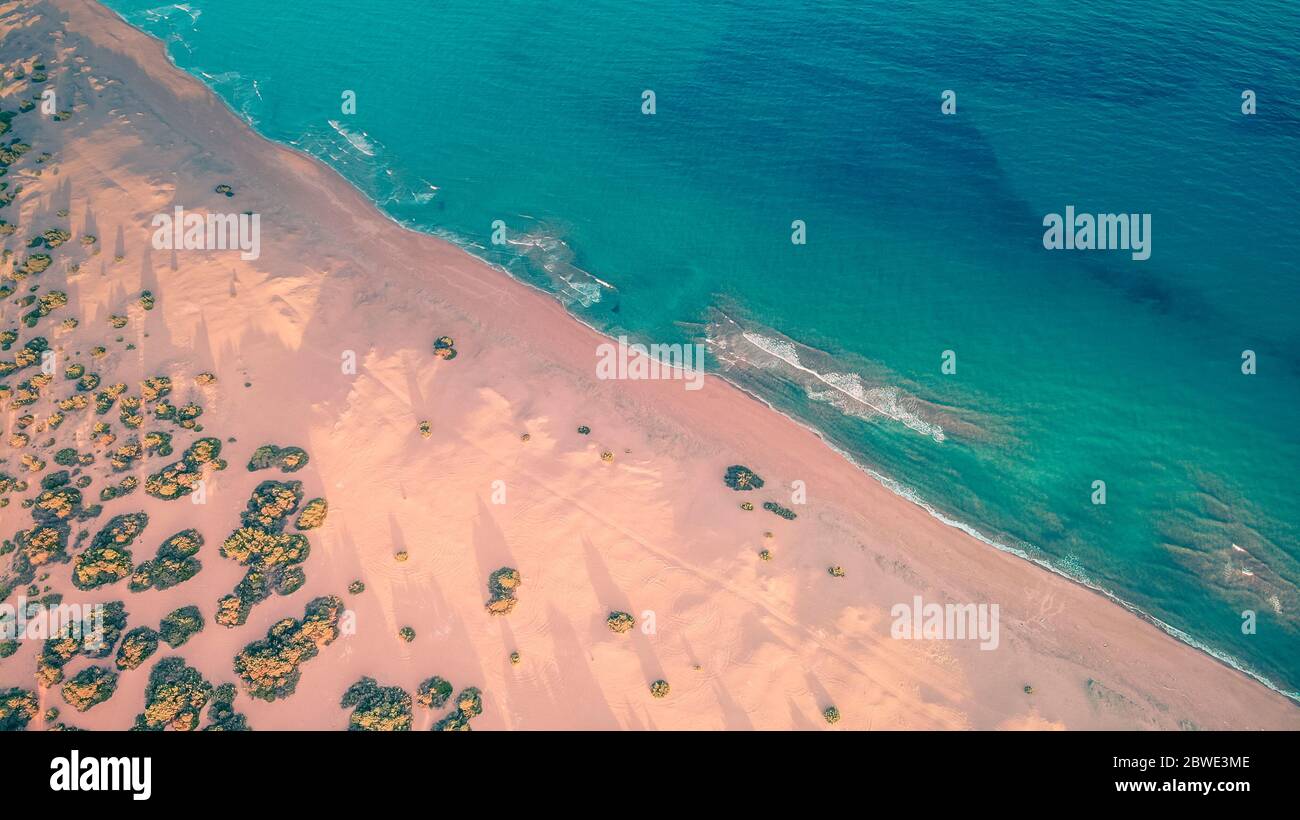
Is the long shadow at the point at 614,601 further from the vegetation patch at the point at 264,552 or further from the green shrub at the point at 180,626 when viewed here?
the green shrub at the point at 180,626

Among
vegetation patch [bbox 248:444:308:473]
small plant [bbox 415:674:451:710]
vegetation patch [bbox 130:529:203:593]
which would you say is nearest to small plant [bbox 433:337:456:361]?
vegetation patch [bbox 248:444:308:473]

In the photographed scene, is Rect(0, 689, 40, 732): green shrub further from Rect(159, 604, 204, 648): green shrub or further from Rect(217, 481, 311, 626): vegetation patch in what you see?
Rect(217, 481, 311, 626): vegetation patch

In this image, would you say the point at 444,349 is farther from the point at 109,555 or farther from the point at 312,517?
the point at 109,555

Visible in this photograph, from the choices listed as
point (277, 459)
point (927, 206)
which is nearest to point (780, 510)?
point (927, 206)

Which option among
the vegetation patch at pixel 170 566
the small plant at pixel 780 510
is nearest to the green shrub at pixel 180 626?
the vegetation patch at pixel 170 566

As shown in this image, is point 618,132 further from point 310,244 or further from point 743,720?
point 743,720
